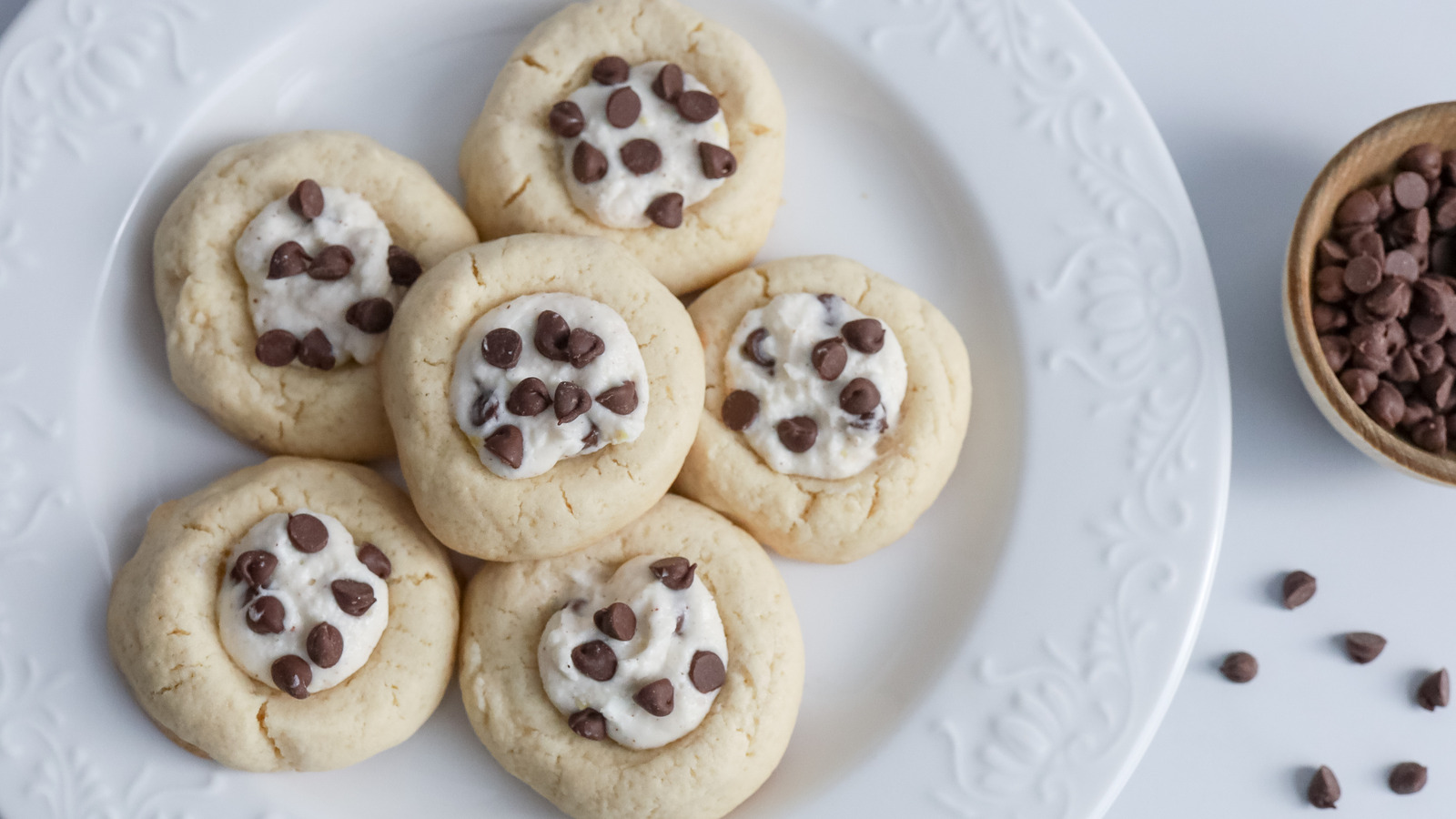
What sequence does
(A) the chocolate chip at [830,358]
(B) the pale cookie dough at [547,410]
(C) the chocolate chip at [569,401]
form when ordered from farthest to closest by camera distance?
(A) the chocolate chip at [830,358] < (B) the pale cookie dough at [547,410] < (C) the chocolate chip at [569,401]

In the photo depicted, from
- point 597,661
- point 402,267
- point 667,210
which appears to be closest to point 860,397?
point 667,210

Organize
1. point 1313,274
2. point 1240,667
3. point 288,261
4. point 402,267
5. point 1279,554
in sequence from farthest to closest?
point 1279,554 → point 1240,667 → point 1313,274 → point 402,267 → point 288,261

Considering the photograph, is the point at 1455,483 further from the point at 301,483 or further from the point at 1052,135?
the point at 301,483

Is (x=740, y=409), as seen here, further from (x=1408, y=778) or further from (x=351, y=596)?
(x=1408, y=778)

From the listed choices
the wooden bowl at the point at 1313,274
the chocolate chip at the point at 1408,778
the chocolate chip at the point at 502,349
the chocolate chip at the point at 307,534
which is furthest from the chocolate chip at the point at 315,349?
the chocolate chip at the point at 1408,778

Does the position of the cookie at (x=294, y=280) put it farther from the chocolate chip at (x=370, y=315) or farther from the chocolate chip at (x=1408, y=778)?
the chocolate chip at (x=1408, y=778)

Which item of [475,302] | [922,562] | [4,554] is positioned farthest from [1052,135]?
[4,554]
